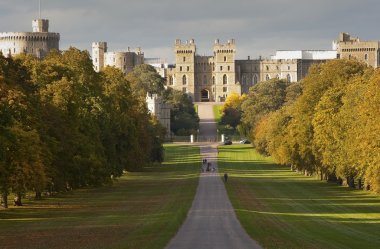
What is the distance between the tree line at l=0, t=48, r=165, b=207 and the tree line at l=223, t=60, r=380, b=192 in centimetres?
1372

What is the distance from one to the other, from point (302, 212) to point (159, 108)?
104m

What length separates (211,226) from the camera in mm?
37281

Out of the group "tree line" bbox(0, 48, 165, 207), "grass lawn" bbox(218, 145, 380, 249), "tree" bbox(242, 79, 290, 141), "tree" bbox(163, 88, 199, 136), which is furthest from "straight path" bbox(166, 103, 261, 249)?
"tree" bbox(163, 88, 199, 136)

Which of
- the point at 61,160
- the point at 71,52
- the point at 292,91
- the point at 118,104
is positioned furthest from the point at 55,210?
the point at 292,91

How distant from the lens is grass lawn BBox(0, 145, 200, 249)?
107ft

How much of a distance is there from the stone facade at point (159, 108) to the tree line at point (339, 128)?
53.4 meters

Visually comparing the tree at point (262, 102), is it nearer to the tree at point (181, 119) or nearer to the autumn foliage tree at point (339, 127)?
the tree at point (181, 119)

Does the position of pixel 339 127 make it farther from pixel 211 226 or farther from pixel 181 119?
pixel 181 119

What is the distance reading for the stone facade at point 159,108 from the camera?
484ft

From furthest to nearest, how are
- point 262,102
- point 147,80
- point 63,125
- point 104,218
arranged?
point 147,80 → point 262,102 → point 63,125 → point 104,218

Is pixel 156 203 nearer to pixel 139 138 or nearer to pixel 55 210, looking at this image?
pixel 55 210

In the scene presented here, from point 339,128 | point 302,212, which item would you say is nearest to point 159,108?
point 339,128

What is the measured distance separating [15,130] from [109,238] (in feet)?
41.7

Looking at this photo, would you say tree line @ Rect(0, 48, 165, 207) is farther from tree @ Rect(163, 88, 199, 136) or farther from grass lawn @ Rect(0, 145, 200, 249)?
tree @ Rect(163, 88, 199, 136)
